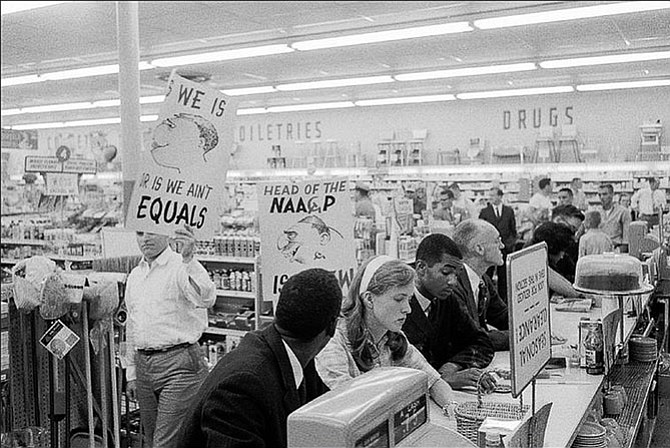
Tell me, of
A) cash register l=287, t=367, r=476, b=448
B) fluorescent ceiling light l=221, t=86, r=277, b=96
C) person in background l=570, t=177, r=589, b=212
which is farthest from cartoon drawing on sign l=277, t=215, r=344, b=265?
fluorescent ceiling light l=221, t=86, r=277, b=96

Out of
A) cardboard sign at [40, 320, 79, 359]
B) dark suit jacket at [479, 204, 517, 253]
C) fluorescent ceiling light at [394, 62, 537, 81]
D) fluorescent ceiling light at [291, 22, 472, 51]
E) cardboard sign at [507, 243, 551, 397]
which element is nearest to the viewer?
cardboard sign at [507, 243, 551, 397]

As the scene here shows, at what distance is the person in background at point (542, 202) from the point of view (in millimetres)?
9930

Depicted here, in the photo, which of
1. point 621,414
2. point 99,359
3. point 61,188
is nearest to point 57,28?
point 61,188

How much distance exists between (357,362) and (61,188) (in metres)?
4.95

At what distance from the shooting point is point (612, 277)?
3.25m

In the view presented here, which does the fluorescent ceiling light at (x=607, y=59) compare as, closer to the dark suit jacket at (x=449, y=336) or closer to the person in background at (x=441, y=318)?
the person in background at (x=441, y=318)

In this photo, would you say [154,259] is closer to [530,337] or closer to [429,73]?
[530,337]

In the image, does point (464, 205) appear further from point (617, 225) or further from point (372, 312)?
point (372, 312)

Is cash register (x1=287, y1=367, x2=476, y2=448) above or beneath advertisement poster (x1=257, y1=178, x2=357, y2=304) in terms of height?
beneath

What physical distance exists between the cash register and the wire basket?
90 cm

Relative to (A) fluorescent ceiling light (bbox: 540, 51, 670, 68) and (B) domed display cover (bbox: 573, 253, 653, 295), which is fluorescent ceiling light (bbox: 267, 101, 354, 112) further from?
(B) domed display cover (bbox: 573, 253, 653, 295)

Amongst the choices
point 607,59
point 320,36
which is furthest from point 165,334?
point 607,59

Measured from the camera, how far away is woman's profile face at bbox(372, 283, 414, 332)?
2482mm

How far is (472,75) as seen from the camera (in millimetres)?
9836
